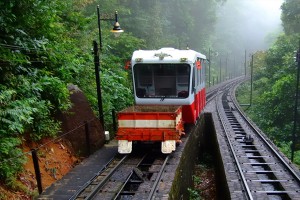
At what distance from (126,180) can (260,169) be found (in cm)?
533

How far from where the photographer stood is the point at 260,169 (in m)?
11.9

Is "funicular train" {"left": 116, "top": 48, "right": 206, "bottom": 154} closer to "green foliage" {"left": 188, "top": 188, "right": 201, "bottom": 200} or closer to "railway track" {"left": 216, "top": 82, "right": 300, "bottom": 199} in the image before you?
"green foliage" {"left": 188, "top": 188, "right": 201, "bottom": 200}

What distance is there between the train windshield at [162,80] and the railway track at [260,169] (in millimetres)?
3445

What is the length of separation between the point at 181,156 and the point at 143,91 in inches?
132

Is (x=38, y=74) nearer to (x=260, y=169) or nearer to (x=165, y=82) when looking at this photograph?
(x=165, y=82)

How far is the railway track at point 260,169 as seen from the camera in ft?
30.4

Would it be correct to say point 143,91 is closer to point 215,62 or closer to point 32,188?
point 32,188

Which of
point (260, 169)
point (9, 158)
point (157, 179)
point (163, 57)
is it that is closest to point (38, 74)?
point (9, 158)

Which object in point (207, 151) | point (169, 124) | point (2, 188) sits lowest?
point (207, 151)

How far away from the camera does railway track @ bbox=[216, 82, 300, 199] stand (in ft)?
30.4

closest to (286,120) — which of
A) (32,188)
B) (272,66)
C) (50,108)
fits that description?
(272,66)

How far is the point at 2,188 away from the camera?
7.45m

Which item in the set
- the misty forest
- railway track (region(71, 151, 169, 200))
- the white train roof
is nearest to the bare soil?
the misty forest

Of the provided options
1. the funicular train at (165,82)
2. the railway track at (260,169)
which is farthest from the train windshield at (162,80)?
the railway track at (260,169)
